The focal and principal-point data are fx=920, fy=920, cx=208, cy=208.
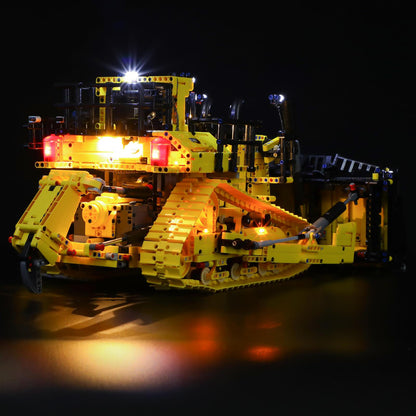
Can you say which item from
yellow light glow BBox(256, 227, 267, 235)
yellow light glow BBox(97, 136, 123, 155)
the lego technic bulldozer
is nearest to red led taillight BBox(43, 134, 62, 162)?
the lego technic bulldozer

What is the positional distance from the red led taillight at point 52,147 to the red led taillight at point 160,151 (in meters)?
1.67

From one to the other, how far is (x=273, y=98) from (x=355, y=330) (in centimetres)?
477

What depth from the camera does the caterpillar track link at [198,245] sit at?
1226 cm

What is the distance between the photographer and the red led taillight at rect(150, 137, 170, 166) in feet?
41.7

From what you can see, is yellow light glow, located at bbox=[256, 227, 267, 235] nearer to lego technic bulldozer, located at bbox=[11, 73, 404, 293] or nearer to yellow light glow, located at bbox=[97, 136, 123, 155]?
lego technic bulldozer, located at bbox=[11, 73, 404, 293]

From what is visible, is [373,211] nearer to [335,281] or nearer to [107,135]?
[335,281]

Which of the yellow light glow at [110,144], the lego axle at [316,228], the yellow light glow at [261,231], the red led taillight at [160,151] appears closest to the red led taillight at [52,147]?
the yellow light glow at [110,144]

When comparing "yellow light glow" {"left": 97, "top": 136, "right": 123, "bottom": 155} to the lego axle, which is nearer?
the lego axle

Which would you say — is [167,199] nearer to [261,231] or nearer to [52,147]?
[261,231]

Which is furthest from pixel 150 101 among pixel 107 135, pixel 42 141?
pixel 42 141

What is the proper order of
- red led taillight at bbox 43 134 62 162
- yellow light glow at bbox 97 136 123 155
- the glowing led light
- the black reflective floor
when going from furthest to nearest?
the glowing led light → red led taillight at bbox 43 134 62 162 → yellow light glow at bbox 97 136 123 155 → the black reflective floor

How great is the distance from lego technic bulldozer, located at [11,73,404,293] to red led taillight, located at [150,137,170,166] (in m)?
0.01

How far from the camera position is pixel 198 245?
1254cm

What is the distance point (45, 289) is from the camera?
13.4 metres
